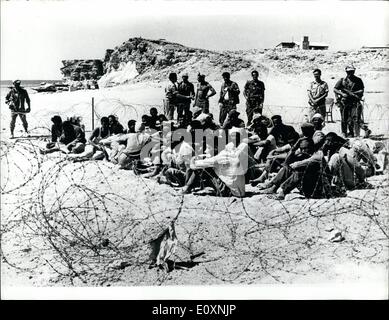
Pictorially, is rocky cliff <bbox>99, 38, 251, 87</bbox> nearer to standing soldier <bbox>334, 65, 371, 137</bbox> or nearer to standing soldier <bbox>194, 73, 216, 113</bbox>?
standing soldier <bbox>194, 73, 216, 113</bbox>

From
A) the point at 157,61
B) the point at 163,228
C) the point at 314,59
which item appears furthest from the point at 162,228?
the point at 157,61

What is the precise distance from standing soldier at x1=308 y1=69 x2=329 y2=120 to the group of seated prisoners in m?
0.94

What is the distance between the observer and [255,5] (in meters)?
10.6

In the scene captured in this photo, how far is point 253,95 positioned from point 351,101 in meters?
2.06

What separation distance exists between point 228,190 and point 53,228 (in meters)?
3.11

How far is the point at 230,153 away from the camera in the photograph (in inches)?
421

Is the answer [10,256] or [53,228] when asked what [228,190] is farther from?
[10,256]

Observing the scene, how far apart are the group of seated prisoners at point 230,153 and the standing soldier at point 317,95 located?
3.07 ft

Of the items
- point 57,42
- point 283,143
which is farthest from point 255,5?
point 57,42

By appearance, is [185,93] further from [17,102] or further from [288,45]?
[17,102]

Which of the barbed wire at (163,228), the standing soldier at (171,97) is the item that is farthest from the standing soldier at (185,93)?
the barbed wire at (163,228)

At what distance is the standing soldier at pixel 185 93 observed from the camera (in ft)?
41.9

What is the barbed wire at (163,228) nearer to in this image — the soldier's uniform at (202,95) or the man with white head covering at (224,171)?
the man with white head covering at (224,171)

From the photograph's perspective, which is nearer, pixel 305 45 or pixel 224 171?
pixel 224 171
